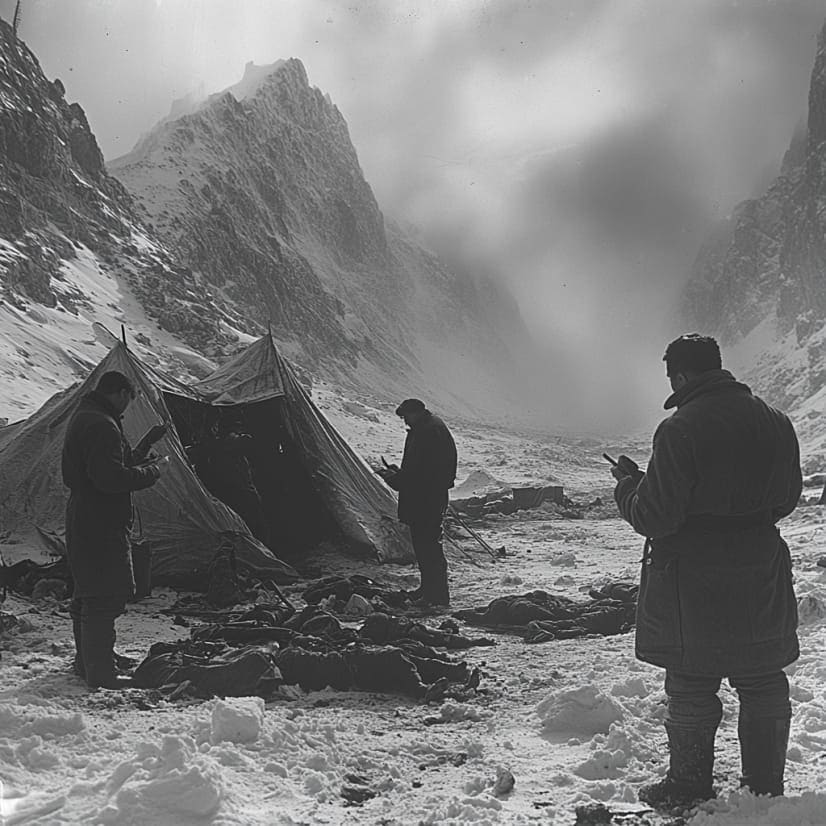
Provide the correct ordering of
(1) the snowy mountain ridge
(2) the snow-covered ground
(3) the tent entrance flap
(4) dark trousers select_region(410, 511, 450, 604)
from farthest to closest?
1. (1) the snowy mountain ridge
2. (3) the tent entrance flap
3. (4) dark trousers select_region(410, 511, 450, 604)
4. (2) the snow-covered ground

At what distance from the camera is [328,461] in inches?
364

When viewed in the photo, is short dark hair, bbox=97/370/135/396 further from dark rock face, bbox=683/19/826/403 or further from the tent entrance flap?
dark rock face, bbox=683/19/826/403

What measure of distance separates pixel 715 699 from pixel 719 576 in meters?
0.46

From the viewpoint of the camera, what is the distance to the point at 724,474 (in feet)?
8.83

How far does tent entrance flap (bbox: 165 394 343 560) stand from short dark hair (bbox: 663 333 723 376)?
250 inches

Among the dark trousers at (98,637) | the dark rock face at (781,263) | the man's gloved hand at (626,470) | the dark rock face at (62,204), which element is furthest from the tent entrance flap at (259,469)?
the dark rock face at (781,263)

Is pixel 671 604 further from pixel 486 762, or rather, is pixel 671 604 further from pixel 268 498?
pixel 268 498

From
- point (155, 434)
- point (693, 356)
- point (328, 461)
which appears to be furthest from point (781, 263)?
point (693, 356)

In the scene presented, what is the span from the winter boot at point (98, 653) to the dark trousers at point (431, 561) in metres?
3.00

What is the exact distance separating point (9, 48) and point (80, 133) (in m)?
6.17

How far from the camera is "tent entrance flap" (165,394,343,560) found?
8.75 metres

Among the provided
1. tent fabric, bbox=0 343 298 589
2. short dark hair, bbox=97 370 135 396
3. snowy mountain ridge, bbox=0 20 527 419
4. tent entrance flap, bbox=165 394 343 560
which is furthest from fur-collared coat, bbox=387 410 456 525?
snowy mountain ridge, bbox=0 20 527 419

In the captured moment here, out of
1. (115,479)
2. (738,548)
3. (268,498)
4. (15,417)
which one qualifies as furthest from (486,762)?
(15,417)

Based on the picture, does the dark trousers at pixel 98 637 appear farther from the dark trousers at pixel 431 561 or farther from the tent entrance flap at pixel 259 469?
the tent entrance flap at pixel 259 469
